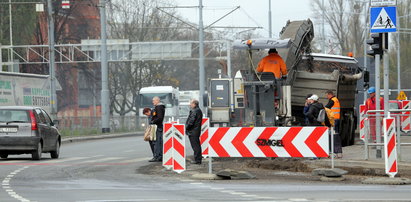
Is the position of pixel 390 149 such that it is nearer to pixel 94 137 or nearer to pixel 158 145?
pixel 158 145

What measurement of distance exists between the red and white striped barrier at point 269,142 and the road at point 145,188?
119 cm

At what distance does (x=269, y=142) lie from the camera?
70.5 feet

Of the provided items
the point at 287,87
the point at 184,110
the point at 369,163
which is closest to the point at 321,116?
the point at 369,163

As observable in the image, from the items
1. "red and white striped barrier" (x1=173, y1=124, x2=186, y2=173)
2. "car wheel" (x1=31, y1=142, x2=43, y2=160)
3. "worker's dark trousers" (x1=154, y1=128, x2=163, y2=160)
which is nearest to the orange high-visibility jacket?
"worker's dark trousers" (x1=154, y1=128, x2=163, y2=160)

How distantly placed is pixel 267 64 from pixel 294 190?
9273 millimetres

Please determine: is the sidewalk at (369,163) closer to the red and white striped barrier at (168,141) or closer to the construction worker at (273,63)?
the construction worker at (273,63)

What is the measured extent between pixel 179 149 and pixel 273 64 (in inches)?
202

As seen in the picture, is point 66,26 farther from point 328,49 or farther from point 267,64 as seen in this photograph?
point 267,64

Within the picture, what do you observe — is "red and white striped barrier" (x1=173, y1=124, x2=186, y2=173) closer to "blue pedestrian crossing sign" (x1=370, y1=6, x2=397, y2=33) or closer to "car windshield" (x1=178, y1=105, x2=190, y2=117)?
"blue pedestrian crossing sign" (x1=370, y1=6, x2=397, y2=33)

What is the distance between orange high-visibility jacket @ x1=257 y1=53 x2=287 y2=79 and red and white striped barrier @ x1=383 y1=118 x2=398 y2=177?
6.42 metres

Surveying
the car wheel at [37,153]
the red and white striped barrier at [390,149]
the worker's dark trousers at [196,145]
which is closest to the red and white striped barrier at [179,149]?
the worker's dark trousers at [196,145]

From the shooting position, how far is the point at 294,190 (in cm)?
1717

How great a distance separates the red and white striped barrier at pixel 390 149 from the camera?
19.6m

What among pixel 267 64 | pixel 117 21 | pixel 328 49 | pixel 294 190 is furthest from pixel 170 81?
pixel 294 190
